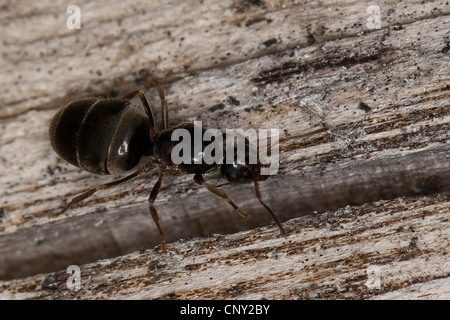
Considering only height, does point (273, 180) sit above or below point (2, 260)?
above

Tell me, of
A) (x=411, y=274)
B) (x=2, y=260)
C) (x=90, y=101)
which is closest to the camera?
(x=411, y=274)

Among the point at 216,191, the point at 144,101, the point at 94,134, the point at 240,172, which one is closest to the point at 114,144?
the point at 94,134

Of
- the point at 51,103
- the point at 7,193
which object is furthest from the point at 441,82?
the point at 7,193

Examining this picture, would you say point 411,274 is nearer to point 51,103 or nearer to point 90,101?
point 90,101

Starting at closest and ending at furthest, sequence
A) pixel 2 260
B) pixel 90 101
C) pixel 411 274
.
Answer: pixel 411 274, pixel 90 101, pixel 2 260

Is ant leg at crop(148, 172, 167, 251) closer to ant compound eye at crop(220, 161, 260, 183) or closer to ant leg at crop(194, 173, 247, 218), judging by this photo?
ant leg at crop(194, 173, 247, 218)
